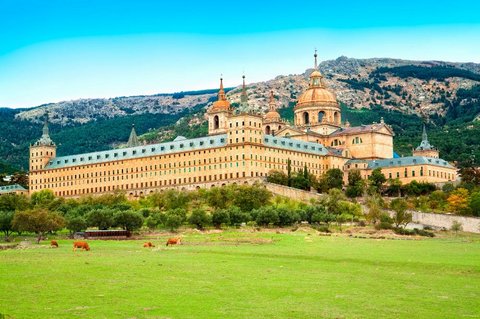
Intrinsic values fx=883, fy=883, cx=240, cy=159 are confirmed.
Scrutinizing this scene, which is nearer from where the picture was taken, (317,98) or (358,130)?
(358,130)

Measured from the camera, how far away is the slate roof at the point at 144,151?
164 meters

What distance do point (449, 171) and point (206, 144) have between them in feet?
150

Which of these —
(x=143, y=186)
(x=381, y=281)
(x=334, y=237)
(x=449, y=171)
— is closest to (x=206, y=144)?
(x=143, y=186)

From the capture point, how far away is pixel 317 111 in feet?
610

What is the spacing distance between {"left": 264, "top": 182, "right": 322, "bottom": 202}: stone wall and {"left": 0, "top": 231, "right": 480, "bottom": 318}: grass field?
67388mm

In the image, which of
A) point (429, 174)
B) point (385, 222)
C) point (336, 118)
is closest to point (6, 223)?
point (385, 222)

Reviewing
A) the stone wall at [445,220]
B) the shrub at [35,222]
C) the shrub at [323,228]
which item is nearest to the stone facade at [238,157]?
the stone wall at [445,220]

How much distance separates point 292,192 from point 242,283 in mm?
96936

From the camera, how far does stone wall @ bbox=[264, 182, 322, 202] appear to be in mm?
142125

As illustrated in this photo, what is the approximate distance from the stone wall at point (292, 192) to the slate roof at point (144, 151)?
18224 mm

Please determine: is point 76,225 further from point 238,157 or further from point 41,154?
A: point 41,154

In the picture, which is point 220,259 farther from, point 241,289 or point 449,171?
point 449,171

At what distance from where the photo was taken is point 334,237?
93.0m

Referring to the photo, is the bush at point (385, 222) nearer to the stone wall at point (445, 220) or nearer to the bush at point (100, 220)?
the stone wall at point (445, 220)
